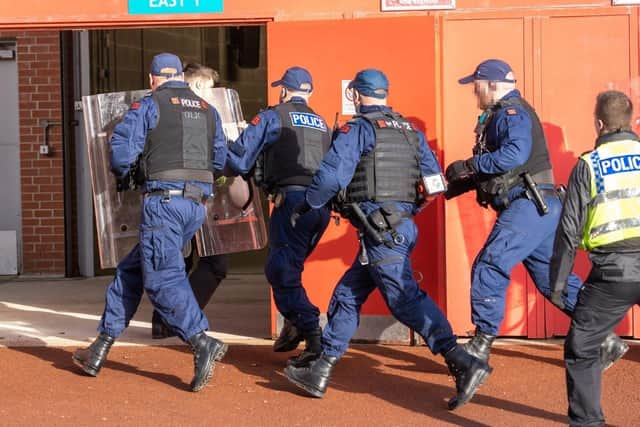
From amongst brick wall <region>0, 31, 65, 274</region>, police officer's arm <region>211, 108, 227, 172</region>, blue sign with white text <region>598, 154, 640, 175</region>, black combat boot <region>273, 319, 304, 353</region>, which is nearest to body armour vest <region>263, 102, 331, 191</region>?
police officer's arm <region>211, 108, 227, 172</region>

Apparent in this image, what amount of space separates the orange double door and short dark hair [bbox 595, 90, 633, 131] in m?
2.74

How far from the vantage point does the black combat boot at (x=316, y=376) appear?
6281 mm

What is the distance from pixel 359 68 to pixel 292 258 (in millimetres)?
1626

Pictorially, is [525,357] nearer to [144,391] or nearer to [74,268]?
[144,391]

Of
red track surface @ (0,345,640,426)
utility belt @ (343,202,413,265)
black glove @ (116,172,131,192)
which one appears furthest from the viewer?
black glove @ (116,172,131,192)

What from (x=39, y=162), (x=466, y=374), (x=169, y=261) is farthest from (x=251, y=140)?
(x=39, y=162)

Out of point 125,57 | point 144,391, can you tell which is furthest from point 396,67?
point 125,57

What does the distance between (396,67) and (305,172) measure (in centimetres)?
126

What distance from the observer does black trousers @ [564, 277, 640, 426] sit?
499cm

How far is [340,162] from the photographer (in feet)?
19.9

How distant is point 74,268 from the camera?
12523mm

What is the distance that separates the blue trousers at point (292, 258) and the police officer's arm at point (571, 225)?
7.73 ft

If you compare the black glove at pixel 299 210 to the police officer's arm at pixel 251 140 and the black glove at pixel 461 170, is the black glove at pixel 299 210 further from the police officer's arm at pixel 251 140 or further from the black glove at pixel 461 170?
the black glove at pixel 461 170

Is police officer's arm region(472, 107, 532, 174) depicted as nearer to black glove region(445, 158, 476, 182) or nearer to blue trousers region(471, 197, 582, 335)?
black glove region(445, 158, 476, 182)
